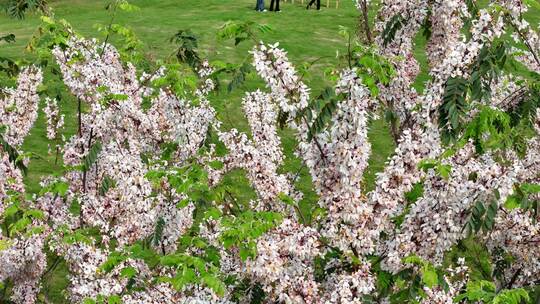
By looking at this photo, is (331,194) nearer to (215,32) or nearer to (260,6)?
(215,32)

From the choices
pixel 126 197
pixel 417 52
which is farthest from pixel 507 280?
pixel 417 52

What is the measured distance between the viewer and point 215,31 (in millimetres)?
27125

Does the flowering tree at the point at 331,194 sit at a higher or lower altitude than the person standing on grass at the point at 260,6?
higher

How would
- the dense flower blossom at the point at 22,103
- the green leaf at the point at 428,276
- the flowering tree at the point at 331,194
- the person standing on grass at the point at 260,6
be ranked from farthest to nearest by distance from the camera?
the person standing on grass at the point at 260,6 → the dense flower blossom at the point at 22,103 → the flowering tree at the point at 331,194 → the green leaf at the point at 428,276

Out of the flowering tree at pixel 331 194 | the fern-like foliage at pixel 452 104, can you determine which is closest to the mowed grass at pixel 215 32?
the flowering tree at pixel 331 194

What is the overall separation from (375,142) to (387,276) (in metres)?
12.7

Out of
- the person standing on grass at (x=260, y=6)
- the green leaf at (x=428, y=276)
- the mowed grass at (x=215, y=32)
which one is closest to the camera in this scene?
the green leaf at (x=428, y=276)

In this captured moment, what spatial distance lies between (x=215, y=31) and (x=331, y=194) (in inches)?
842

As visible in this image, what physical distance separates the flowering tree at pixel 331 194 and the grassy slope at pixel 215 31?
6.74m

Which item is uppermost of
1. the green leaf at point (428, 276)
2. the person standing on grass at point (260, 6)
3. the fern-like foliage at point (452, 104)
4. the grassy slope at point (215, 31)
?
the fern-like foliage at point (452, 104)

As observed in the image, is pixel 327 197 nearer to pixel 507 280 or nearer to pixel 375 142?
pixel 507 280

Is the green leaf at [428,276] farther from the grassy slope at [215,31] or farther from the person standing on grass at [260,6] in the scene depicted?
the person standing on grass at [260,6]

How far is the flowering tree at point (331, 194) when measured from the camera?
20.8 ft

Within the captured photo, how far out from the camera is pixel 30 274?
9.82 meters
